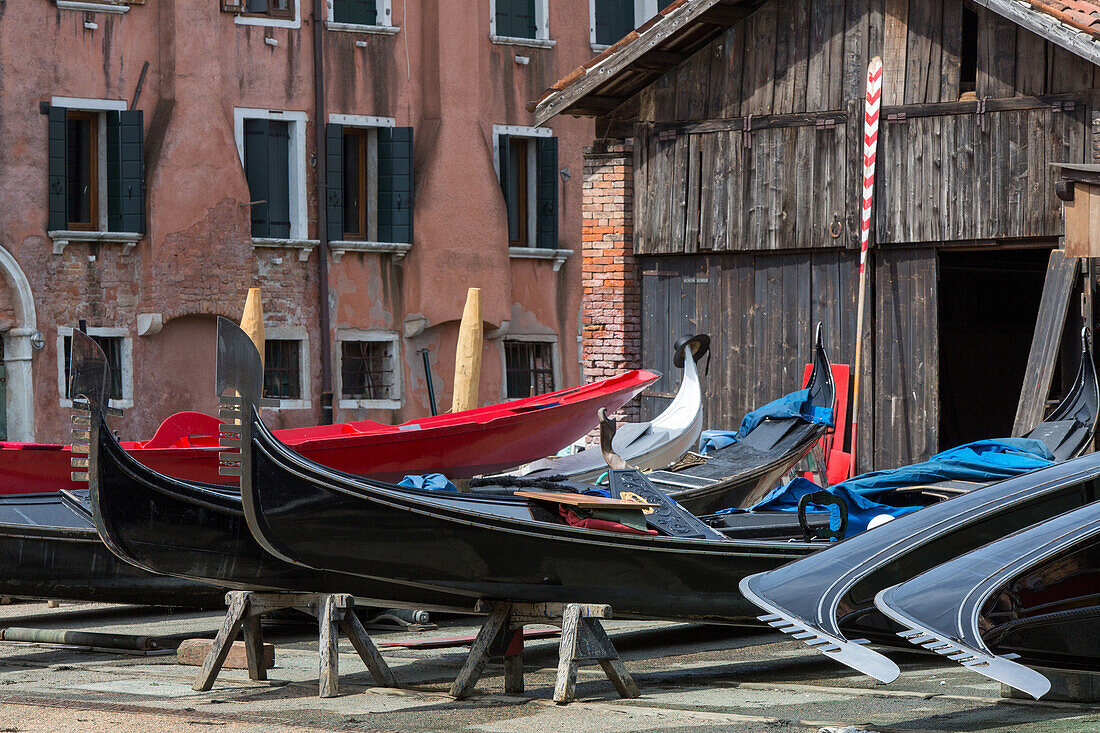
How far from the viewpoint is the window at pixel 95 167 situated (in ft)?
64.5

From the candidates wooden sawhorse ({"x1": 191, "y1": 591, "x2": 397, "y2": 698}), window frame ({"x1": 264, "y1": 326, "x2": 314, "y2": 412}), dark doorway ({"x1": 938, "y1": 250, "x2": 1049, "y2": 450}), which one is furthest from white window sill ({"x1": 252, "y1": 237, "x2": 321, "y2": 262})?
wooden sawhorse ({"x1": 191, "y1": 591, "x2": 397, "y2": 698})

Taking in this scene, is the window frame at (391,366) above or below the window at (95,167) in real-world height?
below

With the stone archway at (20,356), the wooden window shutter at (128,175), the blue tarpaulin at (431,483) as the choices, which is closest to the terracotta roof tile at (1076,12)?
the blue tarpaulin at (431,483)

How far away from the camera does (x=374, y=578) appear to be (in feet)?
26.4

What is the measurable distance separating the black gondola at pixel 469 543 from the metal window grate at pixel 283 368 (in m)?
12.7

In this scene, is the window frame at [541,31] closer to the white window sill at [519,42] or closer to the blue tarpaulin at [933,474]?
the white window sill at [519,42]

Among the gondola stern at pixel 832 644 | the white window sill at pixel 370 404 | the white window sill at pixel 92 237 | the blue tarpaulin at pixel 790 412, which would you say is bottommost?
the gondola stern at pixel 832 644

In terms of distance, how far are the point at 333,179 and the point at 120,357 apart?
3620mm

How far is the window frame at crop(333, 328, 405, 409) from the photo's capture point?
2155 centimetres

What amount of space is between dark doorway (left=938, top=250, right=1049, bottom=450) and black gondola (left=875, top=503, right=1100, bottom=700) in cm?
1135

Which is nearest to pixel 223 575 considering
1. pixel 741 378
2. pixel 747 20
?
pixel 741 378

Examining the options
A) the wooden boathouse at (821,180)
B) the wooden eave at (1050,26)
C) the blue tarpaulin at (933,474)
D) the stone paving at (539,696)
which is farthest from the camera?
the wooden boathouse at (821,180)

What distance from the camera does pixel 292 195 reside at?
21.2 m

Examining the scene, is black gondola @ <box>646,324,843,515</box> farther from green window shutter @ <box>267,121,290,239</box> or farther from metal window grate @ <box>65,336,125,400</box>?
green window shutter @ <box>267,121,290,239</box>
